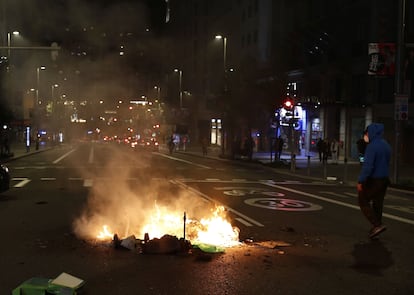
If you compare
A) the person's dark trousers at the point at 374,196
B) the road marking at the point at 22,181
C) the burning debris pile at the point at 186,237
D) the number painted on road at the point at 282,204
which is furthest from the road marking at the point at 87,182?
the person's dark trousers at the point at 374,196

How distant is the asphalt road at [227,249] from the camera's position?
13.5 feet

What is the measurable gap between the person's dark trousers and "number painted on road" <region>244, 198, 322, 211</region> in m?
2.41

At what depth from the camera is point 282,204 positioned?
893cm

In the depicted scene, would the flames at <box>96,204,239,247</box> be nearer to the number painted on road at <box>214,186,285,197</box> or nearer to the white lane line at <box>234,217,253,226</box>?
the white lane line at <box>234,217,253,226</box>

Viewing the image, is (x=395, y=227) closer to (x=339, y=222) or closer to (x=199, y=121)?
(x=339, y=222)

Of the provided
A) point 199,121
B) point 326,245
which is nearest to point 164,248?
point 326,245

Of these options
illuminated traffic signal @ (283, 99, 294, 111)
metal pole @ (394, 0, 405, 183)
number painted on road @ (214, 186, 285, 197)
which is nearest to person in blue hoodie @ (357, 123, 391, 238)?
number painted on road @ (214, 186, 285, 197)

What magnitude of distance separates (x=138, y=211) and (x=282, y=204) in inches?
→ 116

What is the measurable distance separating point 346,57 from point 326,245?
2181cm

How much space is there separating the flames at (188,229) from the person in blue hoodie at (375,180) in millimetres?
1519

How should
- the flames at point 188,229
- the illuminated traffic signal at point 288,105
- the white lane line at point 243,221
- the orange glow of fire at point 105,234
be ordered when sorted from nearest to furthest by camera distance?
the flames at point 188,229 < the orange glow of fire at point 105,234 < the white lane line at point 243,221 < the illuminated traffic signal at point 288,105

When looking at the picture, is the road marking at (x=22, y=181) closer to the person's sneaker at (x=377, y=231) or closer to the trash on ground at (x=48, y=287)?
the person's sneaker at (x=377, y=231)

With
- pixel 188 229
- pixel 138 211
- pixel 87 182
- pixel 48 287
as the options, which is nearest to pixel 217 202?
pixel 138 211

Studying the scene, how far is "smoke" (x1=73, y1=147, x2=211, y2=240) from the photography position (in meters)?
5.89
